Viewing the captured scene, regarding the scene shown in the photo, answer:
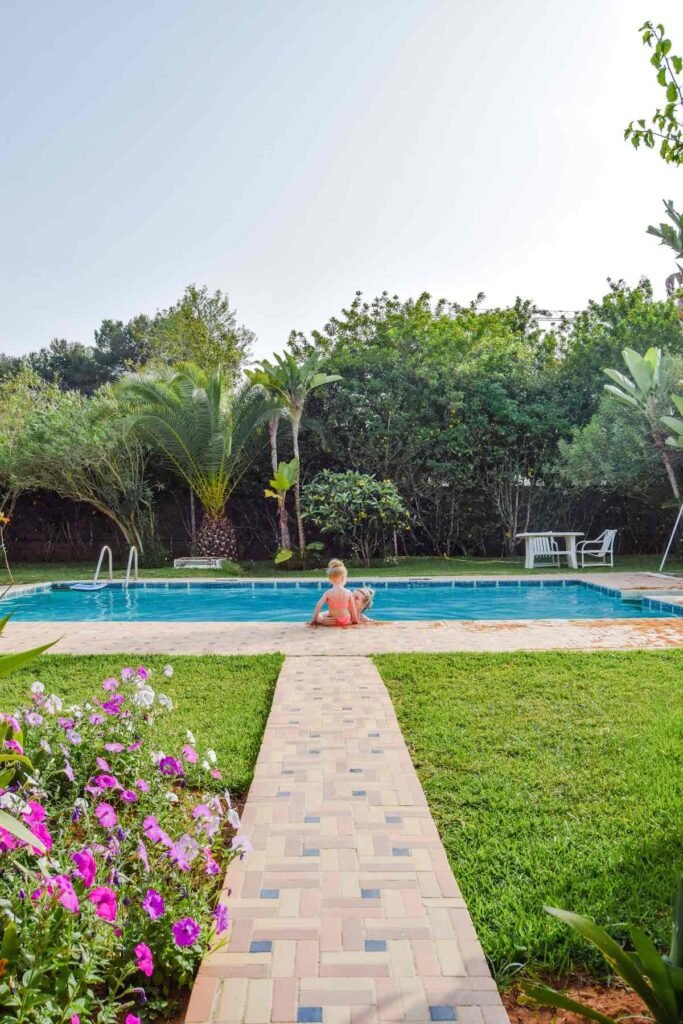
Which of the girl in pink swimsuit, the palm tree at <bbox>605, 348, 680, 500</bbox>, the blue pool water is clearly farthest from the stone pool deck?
the palm tree at <bbox>605, 348, 680, 500</bbox>

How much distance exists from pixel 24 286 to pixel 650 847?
84.5 ft

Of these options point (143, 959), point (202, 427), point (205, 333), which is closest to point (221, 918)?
point (143, 959)

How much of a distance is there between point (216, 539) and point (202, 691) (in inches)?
429

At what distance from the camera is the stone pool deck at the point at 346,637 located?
687cm

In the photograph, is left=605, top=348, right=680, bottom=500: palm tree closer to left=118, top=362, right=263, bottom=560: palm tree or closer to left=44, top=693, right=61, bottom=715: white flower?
left=118, top=362, right=263, bottom=560: palm tree

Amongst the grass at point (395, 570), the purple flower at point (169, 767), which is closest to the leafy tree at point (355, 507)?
the grass at point (395, 570)

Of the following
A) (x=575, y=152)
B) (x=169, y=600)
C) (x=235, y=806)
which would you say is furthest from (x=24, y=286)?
(x=235, y=806)

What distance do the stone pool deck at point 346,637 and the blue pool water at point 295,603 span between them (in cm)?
199

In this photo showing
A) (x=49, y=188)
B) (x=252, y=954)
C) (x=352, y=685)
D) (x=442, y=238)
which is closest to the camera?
(x=252, y=954)

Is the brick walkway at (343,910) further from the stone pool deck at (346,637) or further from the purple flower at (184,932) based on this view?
the stone pool deck at (346,637)

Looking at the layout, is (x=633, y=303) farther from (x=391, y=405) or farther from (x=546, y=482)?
(x=391, y=405)

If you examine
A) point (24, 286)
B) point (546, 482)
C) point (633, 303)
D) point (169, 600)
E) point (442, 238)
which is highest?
point (24, 286)

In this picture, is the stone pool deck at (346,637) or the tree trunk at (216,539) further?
the tree trunk at (216,539)

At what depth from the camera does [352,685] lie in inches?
212
